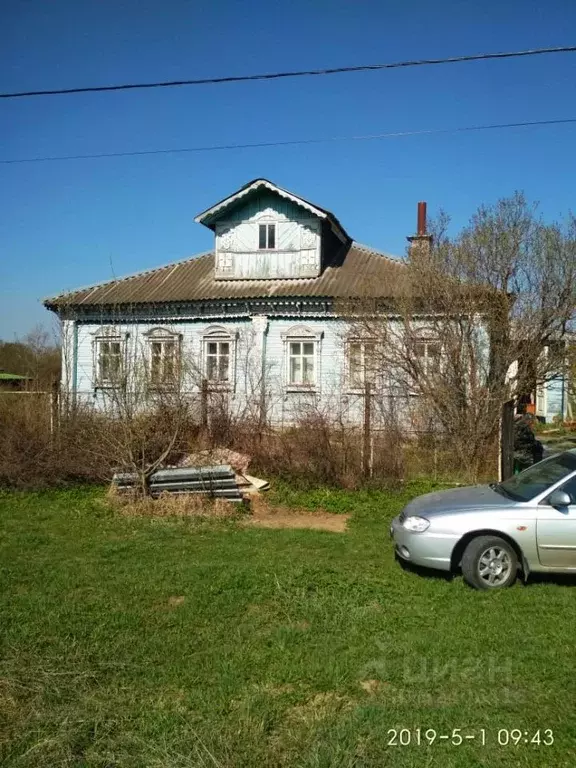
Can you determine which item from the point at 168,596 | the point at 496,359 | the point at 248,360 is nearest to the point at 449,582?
the point at 168,596

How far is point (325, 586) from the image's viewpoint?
6.53m

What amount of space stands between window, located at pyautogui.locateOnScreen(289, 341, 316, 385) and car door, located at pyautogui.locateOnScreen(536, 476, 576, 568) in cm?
1470

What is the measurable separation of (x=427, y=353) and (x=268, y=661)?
10787mm

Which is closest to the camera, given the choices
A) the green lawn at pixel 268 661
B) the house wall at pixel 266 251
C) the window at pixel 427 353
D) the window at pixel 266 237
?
the green lawn at pixel 268 661

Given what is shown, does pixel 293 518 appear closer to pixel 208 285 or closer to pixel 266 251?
pixel 266 251

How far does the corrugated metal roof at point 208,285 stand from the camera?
2103 cm

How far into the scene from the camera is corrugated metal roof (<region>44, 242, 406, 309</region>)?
2103 cm

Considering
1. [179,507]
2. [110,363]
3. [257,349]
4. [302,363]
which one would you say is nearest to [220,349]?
[257,349]

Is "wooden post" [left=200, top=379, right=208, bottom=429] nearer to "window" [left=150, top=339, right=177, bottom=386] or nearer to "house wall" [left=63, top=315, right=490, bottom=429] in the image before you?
"window" [left=150, top=339, right=177, bottom=386]

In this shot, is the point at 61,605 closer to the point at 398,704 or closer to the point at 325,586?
the point at 325,586

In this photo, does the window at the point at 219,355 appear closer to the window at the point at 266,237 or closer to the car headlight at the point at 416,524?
the window at the point at 266,237

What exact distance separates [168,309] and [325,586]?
16850mm

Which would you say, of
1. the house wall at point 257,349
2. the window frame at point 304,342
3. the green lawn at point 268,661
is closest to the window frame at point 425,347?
the house wall at point 257,349

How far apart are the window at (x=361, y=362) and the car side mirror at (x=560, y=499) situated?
8.87 m
